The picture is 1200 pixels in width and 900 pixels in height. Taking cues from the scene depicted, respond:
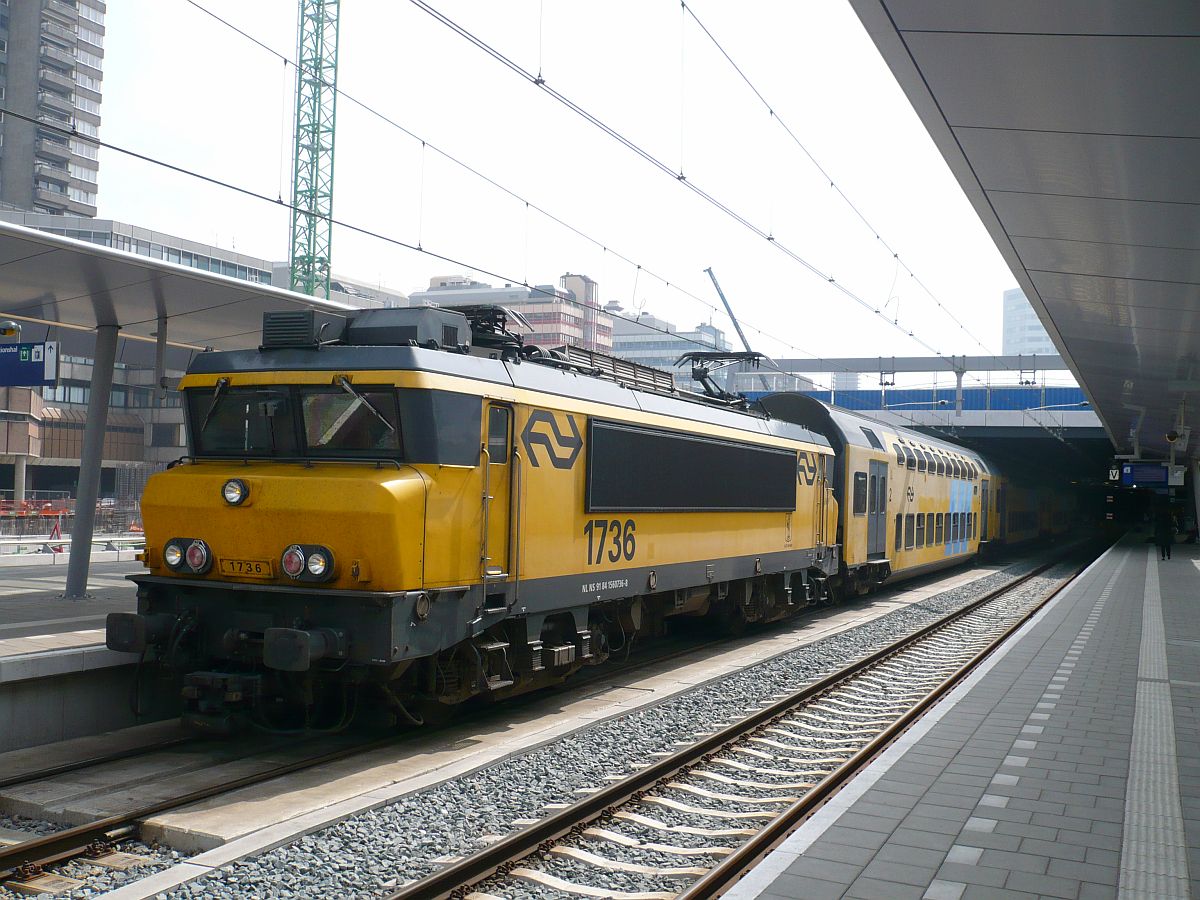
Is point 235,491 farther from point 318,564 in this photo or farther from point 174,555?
point 318,564

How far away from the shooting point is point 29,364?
14016mm

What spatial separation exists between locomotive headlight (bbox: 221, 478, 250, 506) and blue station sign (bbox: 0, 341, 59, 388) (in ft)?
21.6

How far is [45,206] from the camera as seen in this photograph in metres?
82.2

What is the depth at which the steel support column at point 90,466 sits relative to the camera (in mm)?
14414

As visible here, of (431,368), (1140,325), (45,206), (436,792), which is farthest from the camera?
(45,206)

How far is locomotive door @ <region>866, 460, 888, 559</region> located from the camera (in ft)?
67.5

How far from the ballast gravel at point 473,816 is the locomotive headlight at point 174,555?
293cm

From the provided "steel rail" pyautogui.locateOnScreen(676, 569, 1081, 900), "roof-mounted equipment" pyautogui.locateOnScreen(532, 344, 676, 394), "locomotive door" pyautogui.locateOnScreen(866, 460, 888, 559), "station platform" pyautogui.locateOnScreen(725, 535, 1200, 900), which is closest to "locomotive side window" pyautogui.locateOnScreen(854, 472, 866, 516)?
"locomotive door" pyautogui.locateOnScreen(866, 460, 888, 559)

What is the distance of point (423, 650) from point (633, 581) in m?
3.69

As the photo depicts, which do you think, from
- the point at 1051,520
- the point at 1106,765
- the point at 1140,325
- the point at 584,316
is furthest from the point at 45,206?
the point at 1106,765

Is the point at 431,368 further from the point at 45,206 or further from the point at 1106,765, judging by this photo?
the point at 45,206

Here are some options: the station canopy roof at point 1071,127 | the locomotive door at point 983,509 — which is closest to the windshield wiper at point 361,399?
the station canopy roof at point 1071,127

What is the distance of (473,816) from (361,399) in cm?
333

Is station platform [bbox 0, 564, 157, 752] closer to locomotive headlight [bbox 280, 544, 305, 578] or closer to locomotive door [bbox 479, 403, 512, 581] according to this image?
locomotive headlight [bbox 280, 544, 305, 578]
